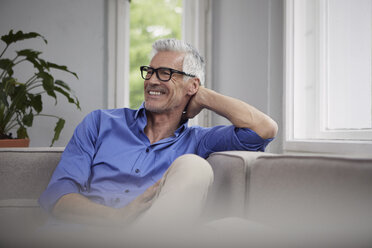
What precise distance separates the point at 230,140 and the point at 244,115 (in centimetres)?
11

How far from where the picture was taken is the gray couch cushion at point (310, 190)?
2.54 ft

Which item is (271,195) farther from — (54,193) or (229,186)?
(54,193)

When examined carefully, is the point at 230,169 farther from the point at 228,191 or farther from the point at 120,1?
the point at 120,1

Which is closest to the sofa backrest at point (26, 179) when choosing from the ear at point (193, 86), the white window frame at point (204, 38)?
the ear at point (193, 86)

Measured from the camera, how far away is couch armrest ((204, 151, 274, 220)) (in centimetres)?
114

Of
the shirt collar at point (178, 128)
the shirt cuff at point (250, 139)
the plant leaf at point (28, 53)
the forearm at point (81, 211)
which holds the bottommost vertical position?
the forearm at point (81, 211)

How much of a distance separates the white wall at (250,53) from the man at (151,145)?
0.65 metres

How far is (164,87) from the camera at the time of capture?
1546 mm

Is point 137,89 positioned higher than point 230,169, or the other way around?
point 137,89

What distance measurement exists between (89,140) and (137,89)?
1.98 meters

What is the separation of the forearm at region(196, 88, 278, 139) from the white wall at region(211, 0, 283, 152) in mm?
668

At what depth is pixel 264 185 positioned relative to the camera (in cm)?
104

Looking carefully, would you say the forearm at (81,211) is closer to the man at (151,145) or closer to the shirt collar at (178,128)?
the man at (151,145)

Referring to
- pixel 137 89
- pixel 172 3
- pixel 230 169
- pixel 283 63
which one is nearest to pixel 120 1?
pixel 172 3
